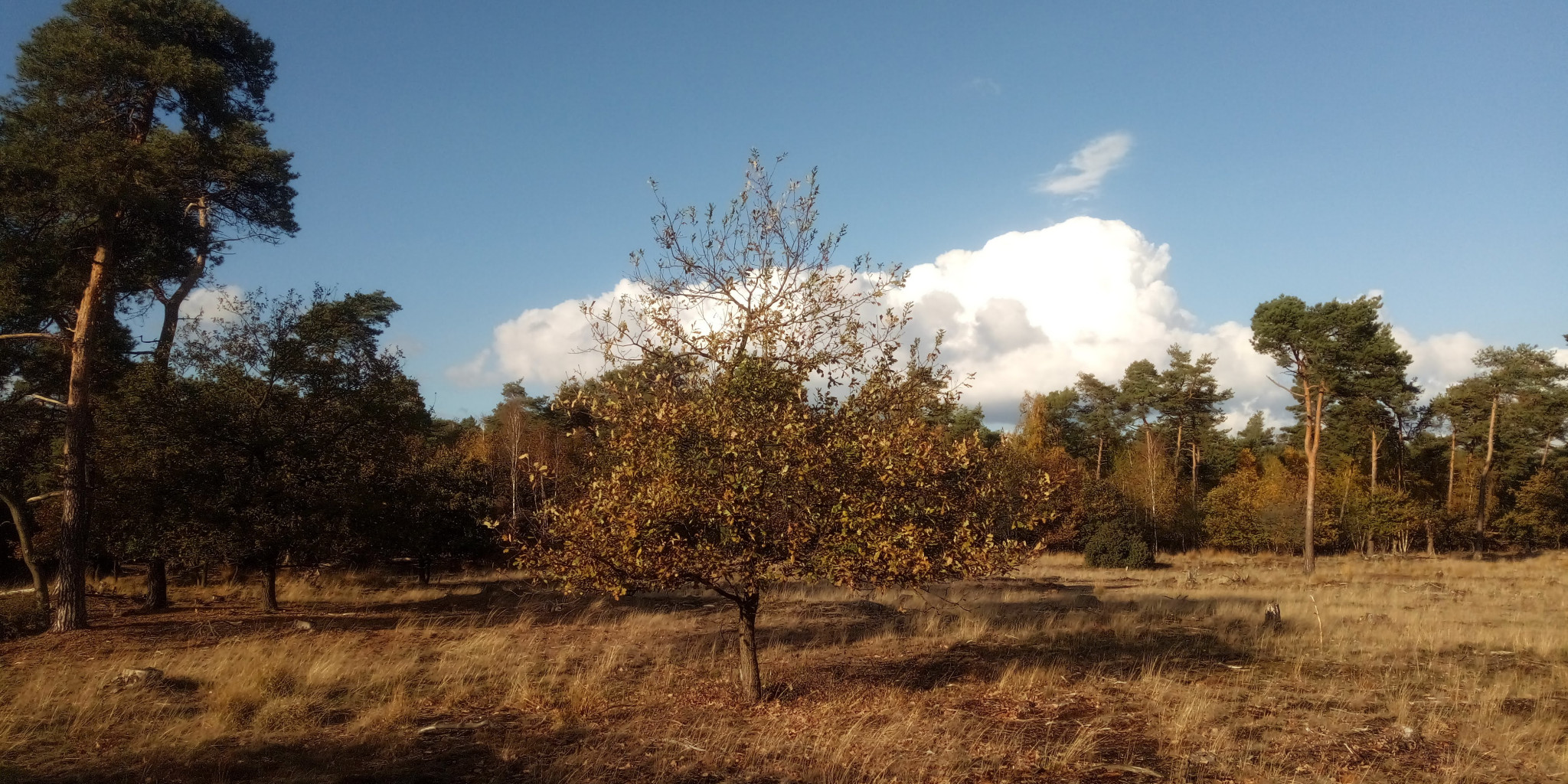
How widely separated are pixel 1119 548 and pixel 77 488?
1452 inches

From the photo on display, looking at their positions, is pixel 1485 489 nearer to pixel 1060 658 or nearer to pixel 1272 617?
pixel 1272 617

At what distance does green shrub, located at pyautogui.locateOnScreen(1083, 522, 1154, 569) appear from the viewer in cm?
3778

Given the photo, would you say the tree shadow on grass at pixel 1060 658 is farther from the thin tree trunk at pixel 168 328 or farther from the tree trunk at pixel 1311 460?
the tree trunk at pixel 1311 460

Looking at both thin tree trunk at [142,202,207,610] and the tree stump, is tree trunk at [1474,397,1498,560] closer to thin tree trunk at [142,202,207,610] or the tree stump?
the tree stump

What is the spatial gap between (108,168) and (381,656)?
9.89 metres

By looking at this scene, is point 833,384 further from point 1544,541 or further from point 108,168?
point 1544,541

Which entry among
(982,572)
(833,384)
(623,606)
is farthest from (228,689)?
(623,606)

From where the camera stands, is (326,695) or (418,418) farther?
(418,418)

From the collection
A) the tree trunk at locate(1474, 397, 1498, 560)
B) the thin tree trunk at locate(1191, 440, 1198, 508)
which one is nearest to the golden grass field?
Answer: the tree trunk at locate(1474, 397, 1498, 560)

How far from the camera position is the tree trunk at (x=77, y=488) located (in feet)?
47.4

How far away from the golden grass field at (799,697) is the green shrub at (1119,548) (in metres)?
18.8

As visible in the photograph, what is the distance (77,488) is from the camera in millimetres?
14578

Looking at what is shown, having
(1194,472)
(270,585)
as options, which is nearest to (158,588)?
(270,585)

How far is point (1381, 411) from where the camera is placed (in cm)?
4359
